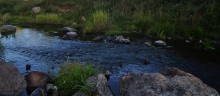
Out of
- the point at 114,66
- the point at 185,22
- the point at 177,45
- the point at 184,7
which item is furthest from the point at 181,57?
the point at 184,7

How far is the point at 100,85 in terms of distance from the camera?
33.2 ft

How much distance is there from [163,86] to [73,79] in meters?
2.89

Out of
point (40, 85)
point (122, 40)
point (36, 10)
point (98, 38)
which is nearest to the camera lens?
point (40, 85)

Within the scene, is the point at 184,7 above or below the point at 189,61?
above

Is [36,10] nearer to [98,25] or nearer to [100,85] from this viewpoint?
[98,25]

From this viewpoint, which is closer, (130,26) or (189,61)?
(189,61)

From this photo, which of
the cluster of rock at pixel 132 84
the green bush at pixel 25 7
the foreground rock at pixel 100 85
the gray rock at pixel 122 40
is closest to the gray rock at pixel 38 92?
the cluster of rock at pixel 132 84

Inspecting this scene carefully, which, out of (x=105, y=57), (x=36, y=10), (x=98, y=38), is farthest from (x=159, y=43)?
(x=36, y=10)

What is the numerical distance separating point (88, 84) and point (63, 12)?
1936cm

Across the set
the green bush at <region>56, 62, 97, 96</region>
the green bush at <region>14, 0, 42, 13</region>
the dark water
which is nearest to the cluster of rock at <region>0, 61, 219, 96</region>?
the green bush at <region>56, 62, 97, 96</region>

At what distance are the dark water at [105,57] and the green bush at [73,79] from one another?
43.4 inches

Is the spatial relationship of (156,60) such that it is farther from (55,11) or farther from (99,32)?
(55,11)

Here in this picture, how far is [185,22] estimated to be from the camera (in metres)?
20.6

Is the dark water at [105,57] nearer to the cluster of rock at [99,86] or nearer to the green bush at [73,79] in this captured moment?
the cluster of rock at [99,86]
